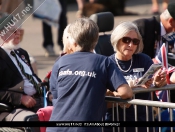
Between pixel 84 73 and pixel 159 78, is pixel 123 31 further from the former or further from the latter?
pixel 84 73

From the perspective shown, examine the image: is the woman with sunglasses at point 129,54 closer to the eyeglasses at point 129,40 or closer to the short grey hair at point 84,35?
the eyeglasses at point 129,40

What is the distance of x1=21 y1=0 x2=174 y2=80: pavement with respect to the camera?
35.9 ft

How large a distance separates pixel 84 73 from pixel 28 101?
129 cm

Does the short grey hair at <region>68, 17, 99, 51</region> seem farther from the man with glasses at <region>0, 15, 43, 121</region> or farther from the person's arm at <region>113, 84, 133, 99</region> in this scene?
the man with glasses at <region>0, 15, 43, 121</region>

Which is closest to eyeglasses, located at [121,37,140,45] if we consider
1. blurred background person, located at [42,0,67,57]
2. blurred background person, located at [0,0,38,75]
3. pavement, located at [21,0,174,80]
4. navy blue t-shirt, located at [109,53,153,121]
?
navy blue t-shirt, located at [109,53,153,121]

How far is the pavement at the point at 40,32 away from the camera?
10.9 metres

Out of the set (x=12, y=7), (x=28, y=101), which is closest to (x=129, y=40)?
(x=28, y=101)

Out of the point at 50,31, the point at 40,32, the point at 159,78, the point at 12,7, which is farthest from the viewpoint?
the point at 40,32

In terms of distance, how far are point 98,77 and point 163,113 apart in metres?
1.07

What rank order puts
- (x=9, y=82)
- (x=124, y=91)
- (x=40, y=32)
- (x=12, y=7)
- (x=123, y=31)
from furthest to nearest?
1. (x=40, y=32)
2. (x=9, y=82)
3. (x=123, y=31)
4. (x=124, y=91)
5. (x=12, y=7)

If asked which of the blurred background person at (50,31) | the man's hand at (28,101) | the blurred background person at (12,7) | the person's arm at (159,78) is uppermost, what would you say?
the blurred background person at (50,31)

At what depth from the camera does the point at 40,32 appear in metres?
14.2

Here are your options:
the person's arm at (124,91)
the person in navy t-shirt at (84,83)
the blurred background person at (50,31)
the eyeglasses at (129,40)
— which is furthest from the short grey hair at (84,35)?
the blurred background person at (50,31)

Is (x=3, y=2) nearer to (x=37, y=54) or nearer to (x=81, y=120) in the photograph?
(x=81, y=120)
